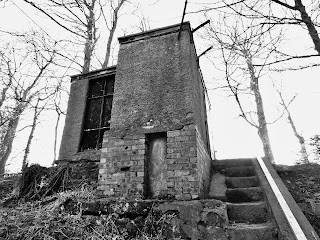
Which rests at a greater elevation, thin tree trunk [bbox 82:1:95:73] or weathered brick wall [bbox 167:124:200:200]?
thin tree trunk [bbox 82:1:95:73]

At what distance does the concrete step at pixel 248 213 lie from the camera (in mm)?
3064

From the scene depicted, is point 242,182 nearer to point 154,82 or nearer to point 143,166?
point 143,166

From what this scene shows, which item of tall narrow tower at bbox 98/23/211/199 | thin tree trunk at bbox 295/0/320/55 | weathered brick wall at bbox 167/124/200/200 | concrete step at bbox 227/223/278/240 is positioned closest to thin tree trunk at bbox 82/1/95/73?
tall narrow tower at bbox 98/23/211/199

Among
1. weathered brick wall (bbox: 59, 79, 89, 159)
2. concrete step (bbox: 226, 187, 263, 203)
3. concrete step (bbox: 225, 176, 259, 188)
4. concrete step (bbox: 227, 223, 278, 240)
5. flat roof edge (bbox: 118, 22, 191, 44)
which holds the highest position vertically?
flat roof edge (bbox: 118, 22, 191, 44)

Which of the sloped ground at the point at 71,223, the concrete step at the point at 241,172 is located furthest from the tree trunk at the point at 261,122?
the sloped ground at the point at 71,223

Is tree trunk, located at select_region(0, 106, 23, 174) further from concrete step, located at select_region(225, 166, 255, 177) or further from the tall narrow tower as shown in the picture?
concrete step, located at select_region(225, 166, 255, 177)

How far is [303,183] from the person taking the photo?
432 centimetres

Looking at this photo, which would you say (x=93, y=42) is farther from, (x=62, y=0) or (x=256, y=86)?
(x=256, y=86)

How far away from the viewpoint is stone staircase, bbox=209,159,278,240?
2645 mm

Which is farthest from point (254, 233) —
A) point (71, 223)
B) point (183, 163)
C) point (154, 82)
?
point (154, 82)

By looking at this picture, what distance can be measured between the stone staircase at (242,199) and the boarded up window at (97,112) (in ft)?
9.37

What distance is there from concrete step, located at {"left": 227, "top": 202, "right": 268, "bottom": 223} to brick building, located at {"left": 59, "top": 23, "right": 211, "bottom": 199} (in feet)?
1.63

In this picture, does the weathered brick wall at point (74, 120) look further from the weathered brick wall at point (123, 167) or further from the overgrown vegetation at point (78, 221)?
the weathered brick wall at point (123, 167)

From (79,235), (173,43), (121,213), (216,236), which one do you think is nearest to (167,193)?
(121,213)
